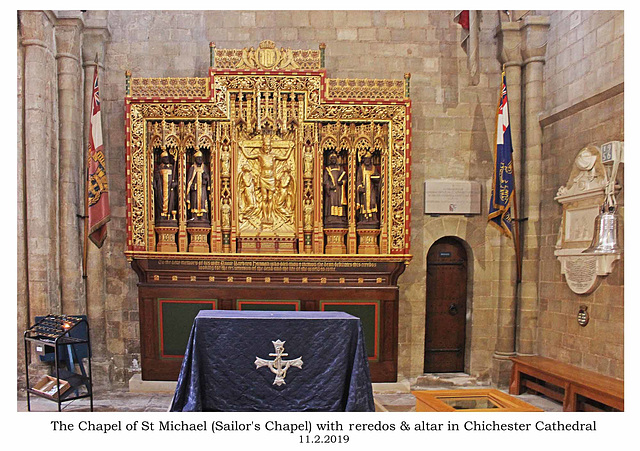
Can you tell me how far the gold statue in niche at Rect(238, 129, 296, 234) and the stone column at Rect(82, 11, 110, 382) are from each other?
7.20 ft

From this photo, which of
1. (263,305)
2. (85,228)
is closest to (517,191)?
(263,305)

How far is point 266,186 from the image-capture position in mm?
7039

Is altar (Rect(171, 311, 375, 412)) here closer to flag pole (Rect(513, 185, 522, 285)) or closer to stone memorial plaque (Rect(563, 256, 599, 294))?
stone memorial plaque (Rect(563, 256, 599, 294))

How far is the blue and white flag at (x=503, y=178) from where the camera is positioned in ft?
22.5

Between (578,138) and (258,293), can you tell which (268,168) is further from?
(578,138)

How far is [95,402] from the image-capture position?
6320 mm

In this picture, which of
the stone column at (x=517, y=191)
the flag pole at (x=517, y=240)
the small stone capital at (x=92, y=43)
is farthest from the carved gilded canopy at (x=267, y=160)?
the stone column at (x=517, y=191)

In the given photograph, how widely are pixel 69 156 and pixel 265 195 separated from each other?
8.99 feet

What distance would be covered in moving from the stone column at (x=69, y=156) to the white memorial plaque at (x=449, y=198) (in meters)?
5.02

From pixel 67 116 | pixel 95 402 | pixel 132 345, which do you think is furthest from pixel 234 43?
pixel 95 402

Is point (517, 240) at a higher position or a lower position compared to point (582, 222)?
lower
